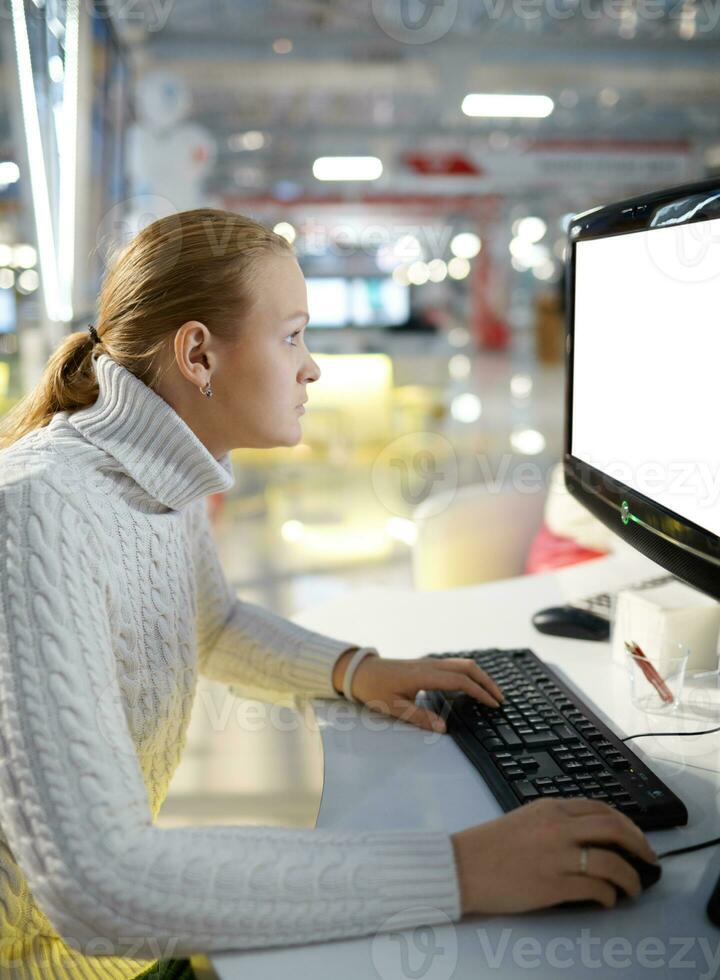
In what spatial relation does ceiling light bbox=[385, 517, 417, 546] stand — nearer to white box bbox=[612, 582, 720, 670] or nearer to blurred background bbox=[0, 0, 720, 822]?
blurred background bbox=[0, 0, 720, 822]

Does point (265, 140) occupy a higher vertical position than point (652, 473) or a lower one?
higher

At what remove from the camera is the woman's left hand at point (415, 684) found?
1.21 meters

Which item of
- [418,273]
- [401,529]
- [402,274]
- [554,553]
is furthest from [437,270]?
[554,553]

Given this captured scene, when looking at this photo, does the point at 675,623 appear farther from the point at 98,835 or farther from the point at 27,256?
the point at 27,256

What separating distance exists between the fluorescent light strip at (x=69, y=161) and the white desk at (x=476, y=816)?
3.10 metres

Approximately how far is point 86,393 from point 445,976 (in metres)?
0.78

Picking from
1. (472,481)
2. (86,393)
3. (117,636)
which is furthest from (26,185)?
(472,481)

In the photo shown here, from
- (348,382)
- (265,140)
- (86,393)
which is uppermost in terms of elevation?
(265,140)

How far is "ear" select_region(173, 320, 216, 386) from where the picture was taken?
3.51 feet

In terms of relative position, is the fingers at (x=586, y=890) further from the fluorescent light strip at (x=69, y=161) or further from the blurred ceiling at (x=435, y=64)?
the blurred ceiling at (x=435, y=64)

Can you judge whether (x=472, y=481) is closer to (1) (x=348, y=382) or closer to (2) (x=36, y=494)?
(1) (x=348, y=382)

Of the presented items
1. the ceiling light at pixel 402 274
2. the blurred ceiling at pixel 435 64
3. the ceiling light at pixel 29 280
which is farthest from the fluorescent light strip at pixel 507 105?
the ceiling light at pixel 29 280

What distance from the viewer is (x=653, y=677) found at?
1.27 m

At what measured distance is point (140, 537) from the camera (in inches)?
43.3
